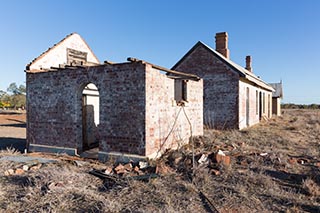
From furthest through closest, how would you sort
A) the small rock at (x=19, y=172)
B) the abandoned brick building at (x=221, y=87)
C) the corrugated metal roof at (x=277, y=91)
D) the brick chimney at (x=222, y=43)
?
the corrugated metal roof at (x=277, y=91), the brick chimney at (x=222, y=43), the abandoned brick building at (x=221, y=87), the small rock at (x=19, y=172)

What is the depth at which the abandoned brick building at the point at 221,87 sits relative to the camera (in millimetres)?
13008

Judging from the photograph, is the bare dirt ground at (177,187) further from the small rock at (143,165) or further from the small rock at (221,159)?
the small rock at (143,165)

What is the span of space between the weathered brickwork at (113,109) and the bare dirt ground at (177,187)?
39.2 inches

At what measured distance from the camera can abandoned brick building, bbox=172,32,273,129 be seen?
13.0 m

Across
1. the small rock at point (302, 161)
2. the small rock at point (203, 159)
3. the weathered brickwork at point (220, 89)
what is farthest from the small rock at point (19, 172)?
the weathered brickwork at point (220, 89)

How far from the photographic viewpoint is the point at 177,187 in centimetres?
478

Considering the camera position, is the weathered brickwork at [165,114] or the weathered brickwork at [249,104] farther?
the weathered brickwork at [249,104]

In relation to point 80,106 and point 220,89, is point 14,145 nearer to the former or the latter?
point 80,106

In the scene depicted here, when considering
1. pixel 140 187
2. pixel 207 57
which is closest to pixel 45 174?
pixel 140 187

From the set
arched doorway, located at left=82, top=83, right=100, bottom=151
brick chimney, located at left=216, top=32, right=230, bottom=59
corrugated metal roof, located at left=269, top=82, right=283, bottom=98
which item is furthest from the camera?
corrugated metal roof, located at left=269, top=82, right=283, bottom=98

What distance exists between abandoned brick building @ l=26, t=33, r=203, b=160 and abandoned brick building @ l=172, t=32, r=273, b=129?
151 inches

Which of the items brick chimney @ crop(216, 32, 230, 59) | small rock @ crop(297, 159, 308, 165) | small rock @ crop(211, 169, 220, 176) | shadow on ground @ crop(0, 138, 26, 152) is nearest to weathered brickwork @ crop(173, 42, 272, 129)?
brick chimney @ crop(216, 32, 230, 59)

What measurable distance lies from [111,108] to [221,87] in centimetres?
868

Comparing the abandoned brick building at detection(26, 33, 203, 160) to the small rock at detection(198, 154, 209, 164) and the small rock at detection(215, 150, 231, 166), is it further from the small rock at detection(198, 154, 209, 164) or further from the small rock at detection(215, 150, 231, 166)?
the small rock at detection(215, 150, 231, 166)
